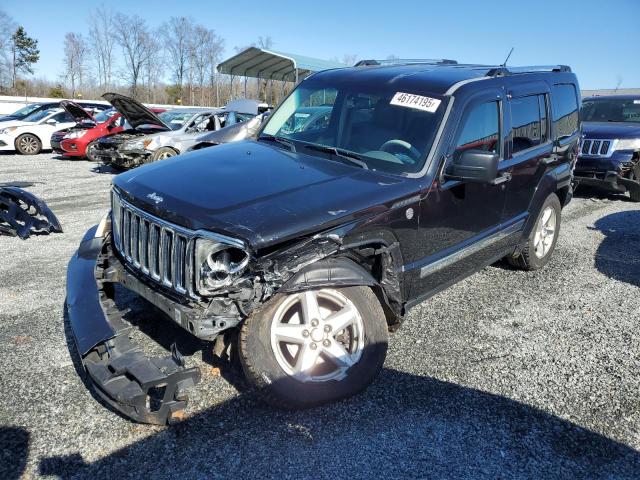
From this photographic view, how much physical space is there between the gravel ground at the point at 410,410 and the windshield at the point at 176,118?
8436 millimetres

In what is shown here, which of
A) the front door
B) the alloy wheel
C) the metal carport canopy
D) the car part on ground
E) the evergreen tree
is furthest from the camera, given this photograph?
the evergreen tree

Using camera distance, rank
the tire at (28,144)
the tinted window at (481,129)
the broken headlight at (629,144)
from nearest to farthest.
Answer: the tinted window at (481,129)
the broken headlight at (629,144)
the tire at (28,144)

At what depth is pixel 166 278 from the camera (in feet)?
8.98

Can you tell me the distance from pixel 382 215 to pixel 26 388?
8.09 feet

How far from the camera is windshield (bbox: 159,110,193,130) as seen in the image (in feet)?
40.9

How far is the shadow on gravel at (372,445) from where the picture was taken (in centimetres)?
244

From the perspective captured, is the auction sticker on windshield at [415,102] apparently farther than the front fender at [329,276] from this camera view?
Yes

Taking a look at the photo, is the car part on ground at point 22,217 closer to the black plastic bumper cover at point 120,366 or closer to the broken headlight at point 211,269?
the black plastic bumper cover at point 120,366

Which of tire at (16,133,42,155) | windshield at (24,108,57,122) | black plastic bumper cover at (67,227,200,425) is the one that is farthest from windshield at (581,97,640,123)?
tire at (16,133,42,155)

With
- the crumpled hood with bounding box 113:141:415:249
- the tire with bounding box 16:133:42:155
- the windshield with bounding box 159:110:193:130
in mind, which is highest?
the crumpled hood with bounding box 113:141:415:249

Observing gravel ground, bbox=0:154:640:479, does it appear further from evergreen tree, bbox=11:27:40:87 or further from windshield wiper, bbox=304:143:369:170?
evergreen tree, bbox=11:27:40:87

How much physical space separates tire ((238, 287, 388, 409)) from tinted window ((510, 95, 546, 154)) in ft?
7.47

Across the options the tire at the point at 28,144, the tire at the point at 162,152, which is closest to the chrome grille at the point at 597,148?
the tire at the point at 162,152

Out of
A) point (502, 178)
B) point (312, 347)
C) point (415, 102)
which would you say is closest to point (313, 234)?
point (312, 347)
